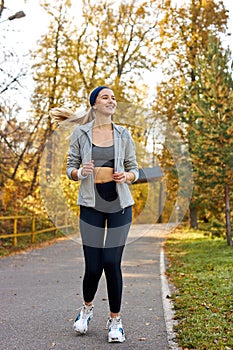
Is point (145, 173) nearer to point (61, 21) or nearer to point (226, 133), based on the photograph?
point (226, 133)

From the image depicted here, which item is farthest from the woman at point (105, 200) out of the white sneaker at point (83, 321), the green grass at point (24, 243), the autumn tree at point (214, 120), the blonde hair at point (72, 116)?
the autumn tree at point (214, 120)

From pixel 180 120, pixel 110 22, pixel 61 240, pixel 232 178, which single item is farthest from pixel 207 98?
pixel 110 22

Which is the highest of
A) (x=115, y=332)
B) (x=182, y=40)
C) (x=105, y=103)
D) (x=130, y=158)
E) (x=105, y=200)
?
(x=182, y=40)

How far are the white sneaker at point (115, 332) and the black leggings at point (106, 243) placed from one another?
0.32ft

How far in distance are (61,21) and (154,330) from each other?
20478 mm

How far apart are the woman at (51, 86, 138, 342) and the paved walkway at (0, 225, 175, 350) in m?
0.29

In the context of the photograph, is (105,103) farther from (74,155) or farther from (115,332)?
(115,332)

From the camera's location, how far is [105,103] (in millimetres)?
5148

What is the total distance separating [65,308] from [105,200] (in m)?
2.23

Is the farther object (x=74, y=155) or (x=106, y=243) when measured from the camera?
(x=74, y=155)

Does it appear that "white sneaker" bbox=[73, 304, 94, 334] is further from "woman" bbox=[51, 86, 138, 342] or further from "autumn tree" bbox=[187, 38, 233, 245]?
"autumn tree" bbox=[187, 38, 233, 245]

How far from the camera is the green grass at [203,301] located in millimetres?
4961

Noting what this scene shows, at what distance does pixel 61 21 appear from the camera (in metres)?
23.9

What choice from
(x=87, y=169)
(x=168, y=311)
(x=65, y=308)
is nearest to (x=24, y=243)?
(x=65, y=308)
